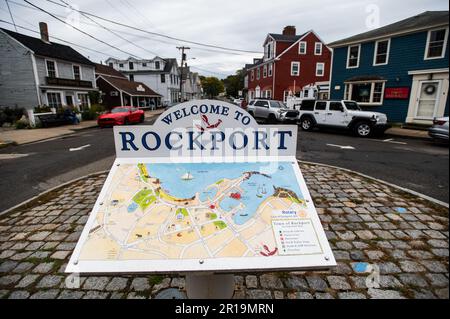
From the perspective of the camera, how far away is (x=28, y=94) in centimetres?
207

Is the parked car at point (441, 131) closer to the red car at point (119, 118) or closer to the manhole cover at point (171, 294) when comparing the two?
the manhole cover at point (171, 294)

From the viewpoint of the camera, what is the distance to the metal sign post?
1.43m

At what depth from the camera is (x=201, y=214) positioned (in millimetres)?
1623

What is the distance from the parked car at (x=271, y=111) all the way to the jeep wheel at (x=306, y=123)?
1220 millimetres

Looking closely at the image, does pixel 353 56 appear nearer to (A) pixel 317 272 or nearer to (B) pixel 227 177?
(A) pixel 317 272

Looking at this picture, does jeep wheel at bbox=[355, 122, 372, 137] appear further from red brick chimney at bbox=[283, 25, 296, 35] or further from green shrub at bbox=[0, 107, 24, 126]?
green shrub at bbox=[0, 107, 24, 126]

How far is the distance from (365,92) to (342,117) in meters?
4.62

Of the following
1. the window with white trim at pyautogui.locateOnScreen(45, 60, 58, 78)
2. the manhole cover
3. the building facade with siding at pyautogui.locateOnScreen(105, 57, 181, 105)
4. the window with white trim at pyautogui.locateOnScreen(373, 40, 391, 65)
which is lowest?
the manhole cover

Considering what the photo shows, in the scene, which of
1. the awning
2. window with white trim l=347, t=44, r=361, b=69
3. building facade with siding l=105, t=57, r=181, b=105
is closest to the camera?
the awning

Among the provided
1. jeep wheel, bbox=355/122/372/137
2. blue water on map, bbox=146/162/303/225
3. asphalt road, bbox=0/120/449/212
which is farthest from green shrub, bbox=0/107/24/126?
jeep wheel, bbox=355/122/372/137

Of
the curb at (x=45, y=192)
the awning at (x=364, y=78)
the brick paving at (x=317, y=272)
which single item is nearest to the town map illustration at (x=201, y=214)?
the brick paving at (x=317, y=272)

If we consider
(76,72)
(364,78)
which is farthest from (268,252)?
(76,72)

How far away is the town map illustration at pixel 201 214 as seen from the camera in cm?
146
